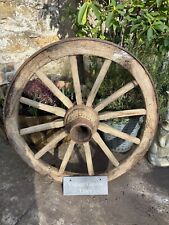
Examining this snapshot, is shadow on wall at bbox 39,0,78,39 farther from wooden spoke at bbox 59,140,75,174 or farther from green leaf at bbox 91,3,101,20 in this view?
wooden spoke at bbox 59,140,75,174

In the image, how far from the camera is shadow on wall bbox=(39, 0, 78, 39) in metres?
2.45

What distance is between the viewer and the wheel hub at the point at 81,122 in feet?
6.36

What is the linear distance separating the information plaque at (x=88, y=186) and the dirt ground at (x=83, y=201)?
3cm

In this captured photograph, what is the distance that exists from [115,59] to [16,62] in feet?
3.22

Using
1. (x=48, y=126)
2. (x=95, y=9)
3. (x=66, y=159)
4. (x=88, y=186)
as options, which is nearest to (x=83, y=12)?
(x=95, y=9)

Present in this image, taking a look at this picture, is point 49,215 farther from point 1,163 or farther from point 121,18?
point 121,18

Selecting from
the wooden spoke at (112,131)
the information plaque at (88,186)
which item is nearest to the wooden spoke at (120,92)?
the wooden spoke at (112,131)

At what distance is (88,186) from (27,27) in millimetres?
1203

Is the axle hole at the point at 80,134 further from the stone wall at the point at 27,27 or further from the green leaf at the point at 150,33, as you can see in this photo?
the stone wall at the point at 27,27

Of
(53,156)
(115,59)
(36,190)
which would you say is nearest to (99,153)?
(53,156)

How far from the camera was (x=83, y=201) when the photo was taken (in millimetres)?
2123

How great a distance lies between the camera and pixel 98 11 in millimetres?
2061

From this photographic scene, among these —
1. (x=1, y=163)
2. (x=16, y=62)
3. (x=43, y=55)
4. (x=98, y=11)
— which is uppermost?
(x=98, y=11)

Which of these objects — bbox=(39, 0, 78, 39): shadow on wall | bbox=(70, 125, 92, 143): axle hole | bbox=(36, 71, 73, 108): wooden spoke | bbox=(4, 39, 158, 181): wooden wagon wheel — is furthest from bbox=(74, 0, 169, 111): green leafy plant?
bbox=(70, 125, 92, 143): axle hole
